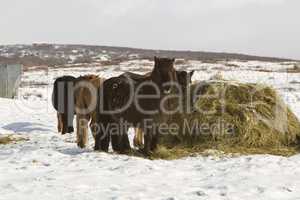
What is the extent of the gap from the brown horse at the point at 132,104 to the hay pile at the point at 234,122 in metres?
0.92

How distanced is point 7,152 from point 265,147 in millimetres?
4661

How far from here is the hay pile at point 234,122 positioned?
9.48 metres

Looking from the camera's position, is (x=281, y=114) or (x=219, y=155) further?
(x=281, y=114)

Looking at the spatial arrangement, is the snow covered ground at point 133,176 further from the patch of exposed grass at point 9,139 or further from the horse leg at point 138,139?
the horse leg at point 138,139

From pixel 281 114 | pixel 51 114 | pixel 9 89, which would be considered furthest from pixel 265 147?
pixel 9 89

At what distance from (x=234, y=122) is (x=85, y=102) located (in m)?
2.85

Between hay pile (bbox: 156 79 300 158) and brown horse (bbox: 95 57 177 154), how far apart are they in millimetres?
920

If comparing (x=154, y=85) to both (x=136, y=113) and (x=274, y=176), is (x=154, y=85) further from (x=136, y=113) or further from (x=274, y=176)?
(x=274, y=176)

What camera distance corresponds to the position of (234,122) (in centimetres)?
972

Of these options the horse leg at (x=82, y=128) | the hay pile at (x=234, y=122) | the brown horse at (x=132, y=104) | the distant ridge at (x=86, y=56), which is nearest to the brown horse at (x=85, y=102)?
the horse leg at (x=82, y=128)

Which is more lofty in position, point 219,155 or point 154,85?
point 154,85

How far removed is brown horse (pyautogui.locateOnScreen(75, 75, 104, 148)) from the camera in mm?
8902

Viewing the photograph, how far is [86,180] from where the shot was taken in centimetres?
644

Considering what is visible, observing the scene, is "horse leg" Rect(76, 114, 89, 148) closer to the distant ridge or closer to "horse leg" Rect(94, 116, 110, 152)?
"horse leg" Rect(94, 116, 110, 152)
